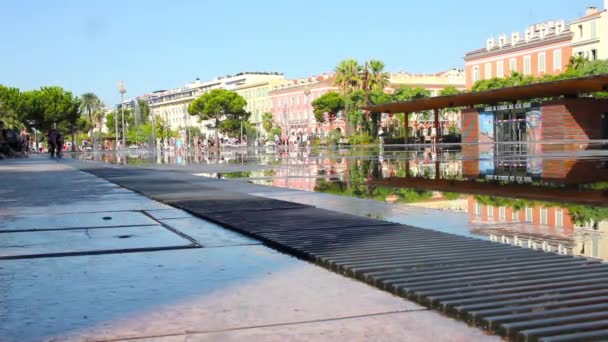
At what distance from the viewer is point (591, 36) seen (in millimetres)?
66812

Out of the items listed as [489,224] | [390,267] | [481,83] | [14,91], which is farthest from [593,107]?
[14,91]

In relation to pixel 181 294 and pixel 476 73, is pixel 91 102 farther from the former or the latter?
pixel 181 294

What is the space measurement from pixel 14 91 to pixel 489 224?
89692 millimetres

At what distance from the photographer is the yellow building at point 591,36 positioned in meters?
65.6

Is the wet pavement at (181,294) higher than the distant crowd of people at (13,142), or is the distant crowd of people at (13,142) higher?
the distant crowd of people at (13,142)

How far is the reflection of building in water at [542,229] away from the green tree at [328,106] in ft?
306

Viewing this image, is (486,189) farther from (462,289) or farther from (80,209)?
(462,289)

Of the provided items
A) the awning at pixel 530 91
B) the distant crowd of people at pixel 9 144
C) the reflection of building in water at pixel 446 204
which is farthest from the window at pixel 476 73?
the reflection of building in water at pixel 446 204

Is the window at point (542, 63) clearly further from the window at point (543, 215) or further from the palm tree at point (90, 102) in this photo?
the palm tree at point (90, 102)

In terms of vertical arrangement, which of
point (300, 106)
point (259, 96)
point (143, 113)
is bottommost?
point (300, 106)

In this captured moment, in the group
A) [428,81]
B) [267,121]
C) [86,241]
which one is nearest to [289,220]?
[86,241]

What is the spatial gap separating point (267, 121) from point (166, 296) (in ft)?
392

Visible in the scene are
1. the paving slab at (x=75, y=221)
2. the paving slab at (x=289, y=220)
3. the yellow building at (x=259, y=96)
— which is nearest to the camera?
the paving slab at (x=289, y=220)

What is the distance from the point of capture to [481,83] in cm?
7206
